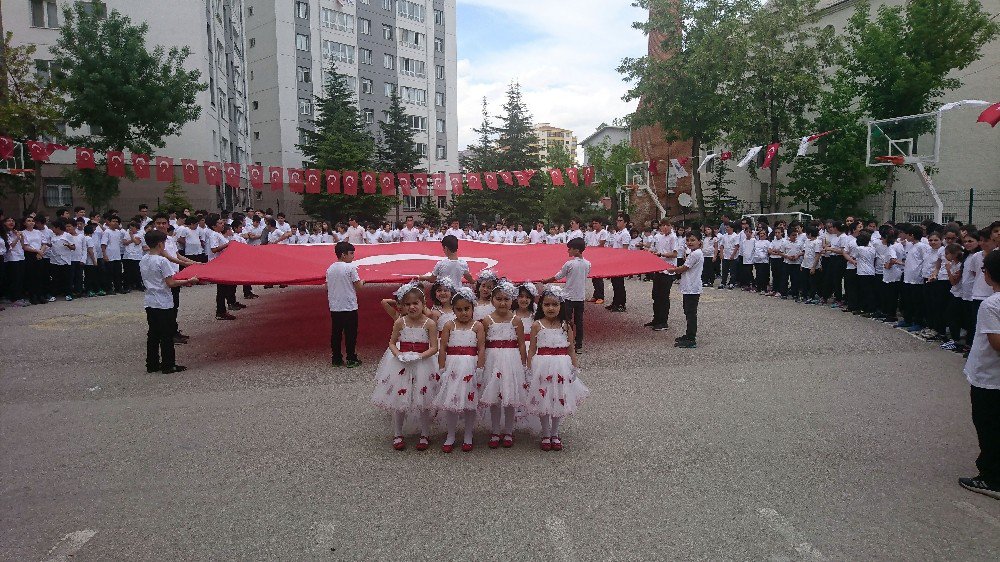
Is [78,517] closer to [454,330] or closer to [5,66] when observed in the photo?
[454,330]

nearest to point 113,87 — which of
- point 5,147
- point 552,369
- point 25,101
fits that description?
point 25,101

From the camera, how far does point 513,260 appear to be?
11.1 metres

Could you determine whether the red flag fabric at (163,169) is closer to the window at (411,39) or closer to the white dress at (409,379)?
the white dress at (409,379)

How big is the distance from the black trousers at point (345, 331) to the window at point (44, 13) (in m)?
27.4

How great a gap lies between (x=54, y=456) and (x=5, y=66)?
2161 centimetres

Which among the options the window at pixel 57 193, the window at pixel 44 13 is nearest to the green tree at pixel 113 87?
the window at pixel 57 193

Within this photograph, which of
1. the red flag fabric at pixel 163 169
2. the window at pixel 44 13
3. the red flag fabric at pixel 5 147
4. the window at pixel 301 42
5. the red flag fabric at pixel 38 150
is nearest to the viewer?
the red flag fabric at pixel 5 147

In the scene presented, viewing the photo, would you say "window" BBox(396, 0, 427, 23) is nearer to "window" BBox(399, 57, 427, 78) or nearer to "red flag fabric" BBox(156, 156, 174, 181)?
"window" BBox(399, 57, 427, 78)

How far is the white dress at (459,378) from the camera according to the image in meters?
4.91

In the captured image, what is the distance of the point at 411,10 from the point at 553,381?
165 ft

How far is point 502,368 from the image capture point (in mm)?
5000

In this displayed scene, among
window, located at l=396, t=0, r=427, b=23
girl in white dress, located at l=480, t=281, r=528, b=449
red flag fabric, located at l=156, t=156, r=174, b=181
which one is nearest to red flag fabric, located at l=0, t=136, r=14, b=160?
red flag fabric, located at l=156, t=156, r=174, b=181

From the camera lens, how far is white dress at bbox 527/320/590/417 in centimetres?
493

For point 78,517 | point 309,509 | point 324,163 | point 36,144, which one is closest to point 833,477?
point 309,509
